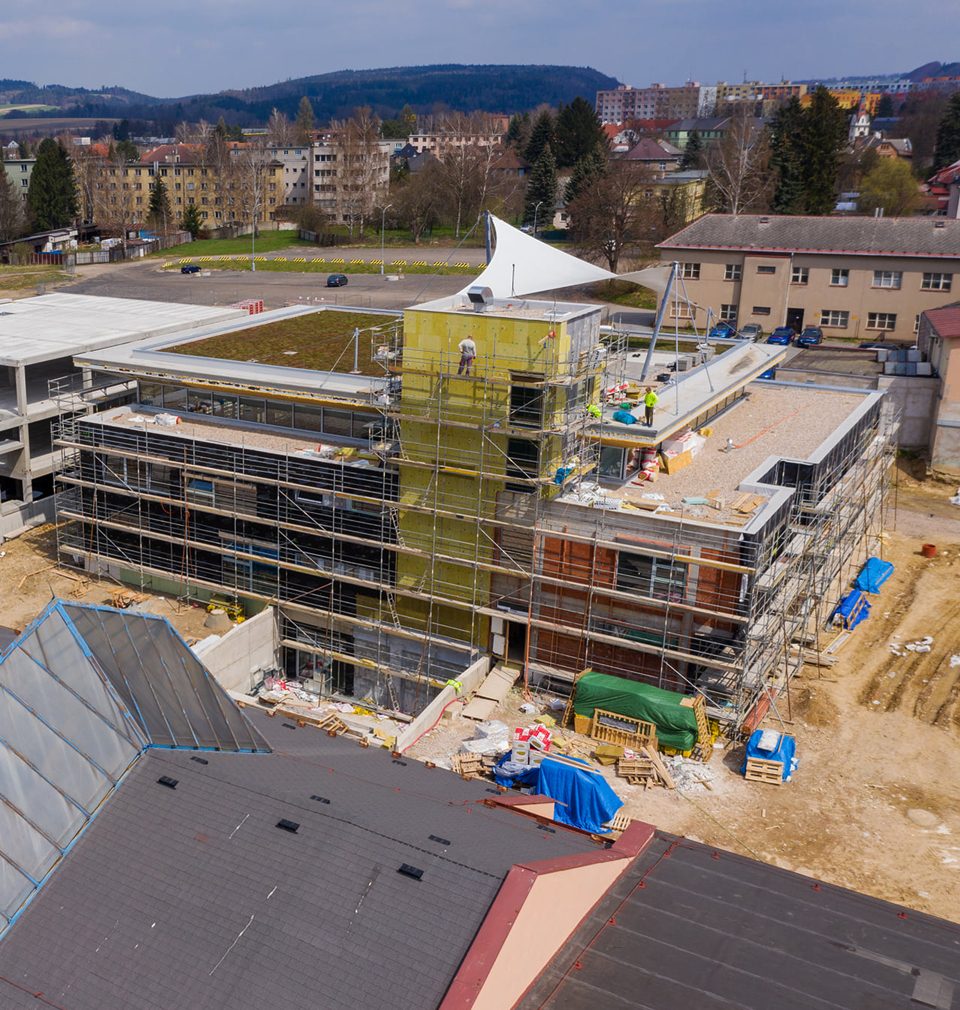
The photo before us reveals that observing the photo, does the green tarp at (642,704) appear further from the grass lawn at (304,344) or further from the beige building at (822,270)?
the beige building at (822,270)


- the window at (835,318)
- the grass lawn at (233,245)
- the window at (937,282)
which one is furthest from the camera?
the grass lawn at (233,245)

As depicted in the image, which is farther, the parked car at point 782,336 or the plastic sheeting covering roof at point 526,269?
the parked car at point 782,336

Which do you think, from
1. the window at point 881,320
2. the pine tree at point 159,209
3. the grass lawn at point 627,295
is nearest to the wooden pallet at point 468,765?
the window at point 881,320

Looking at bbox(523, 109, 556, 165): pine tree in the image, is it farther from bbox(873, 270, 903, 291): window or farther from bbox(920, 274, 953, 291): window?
bbox(920, 274, 953, 291): window

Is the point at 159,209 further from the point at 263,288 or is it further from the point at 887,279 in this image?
the point at 887,279

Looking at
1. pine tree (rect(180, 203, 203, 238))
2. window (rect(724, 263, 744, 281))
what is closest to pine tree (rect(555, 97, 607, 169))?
pine tree (rect(180, 203, 203, 238))

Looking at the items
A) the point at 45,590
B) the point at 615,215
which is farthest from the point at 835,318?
the point at 45,590

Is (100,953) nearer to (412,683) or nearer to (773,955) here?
(773,955)
